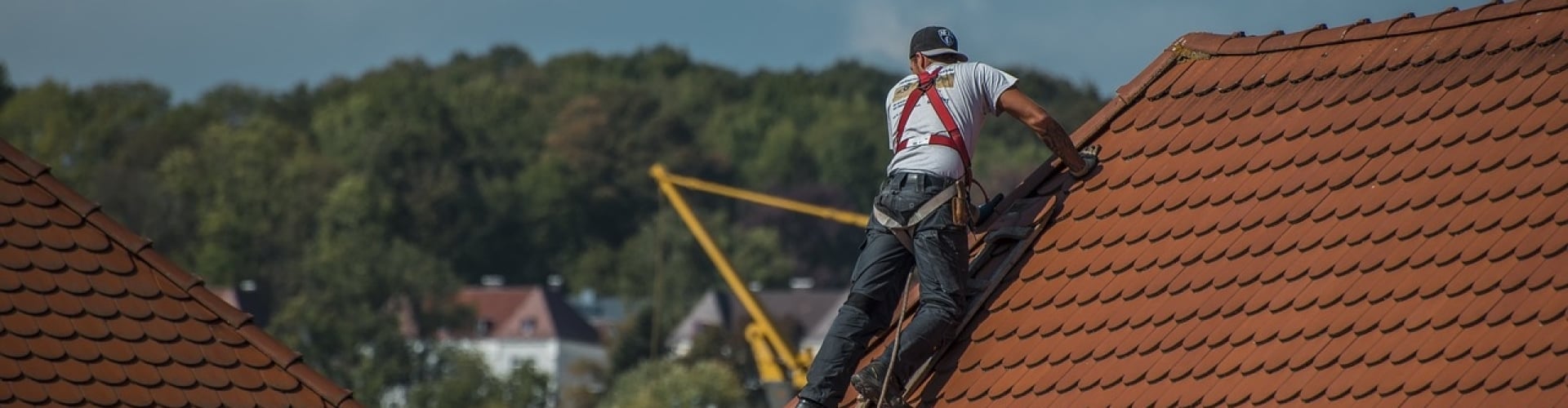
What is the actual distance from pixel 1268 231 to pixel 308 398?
3914 mm

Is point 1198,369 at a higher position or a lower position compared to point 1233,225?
lower

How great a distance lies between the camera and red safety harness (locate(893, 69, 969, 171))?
9.50m

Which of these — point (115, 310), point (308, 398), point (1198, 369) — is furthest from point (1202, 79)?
point (115, 310)

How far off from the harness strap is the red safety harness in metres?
0.18

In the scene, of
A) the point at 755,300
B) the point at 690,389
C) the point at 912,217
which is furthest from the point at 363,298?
the point at 912,217

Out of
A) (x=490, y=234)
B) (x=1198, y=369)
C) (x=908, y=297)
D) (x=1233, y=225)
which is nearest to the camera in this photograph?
(x=1198, y=369)

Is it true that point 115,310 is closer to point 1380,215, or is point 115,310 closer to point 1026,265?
point 1026,265

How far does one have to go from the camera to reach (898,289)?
9.80 meters

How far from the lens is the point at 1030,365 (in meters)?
9.19

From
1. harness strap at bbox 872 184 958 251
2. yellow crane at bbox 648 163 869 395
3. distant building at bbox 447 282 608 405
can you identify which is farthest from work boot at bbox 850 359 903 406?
distant building at bbox 447 282 608 405

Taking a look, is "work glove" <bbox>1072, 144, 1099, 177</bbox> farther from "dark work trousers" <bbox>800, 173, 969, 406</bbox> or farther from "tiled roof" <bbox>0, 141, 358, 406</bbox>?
"tiled roof" <bbox>0, 141, 358, 406</bbox>

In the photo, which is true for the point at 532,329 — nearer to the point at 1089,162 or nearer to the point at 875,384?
the point at 1089,162

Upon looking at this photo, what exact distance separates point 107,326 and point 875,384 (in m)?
Answer: 3.08

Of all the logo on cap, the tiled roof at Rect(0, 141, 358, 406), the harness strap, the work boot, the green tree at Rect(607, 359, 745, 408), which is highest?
the green tree at Rect(607, 359, 745, 408)
